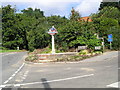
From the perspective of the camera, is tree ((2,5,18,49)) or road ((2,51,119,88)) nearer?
road ((2,51,119,88))

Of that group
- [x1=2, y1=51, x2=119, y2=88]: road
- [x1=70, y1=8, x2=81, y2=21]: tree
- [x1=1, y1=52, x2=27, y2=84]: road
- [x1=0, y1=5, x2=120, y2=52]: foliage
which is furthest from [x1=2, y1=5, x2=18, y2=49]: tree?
[x1=2, y1=51, x2=119, y2=88]: road

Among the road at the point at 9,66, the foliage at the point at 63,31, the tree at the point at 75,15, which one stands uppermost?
the tree at the point at 75,15

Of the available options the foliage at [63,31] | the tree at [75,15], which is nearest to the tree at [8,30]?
the foliage at [63,31]

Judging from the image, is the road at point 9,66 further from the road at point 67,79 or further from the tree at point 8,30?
the tree at point 8,30

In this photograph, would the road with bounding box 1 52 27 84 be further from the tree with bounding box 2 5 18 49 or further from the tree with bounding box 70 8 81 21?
the tree with bounding box 2 5 18 49

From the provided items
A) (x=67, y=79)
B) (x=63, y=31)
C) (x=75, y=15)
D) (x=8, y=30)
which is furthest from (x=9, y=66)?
(x=8, y=30)

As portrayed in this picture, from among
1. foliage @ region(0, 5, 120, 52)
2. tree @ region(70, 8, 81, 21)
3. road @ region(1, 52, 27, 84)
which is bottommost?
road @ region(1, 52, 27, 84)

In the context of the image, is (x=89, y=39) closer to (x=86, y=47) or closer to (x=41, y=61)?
(x=86, y=47)

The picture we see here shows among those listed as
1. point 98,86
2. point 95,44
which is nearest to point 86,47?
point 95,44

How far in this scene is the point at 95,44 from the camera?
20.3m

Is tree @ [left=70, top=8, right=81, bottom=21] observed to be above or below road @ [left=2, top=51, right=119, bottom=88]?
above

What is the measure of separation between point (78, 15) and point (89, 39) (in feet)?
33.0

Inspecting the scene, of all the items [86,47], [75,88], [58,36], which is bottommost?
[75,88]

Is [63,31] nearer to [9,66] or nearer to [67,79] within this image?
[9,66]
